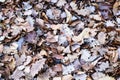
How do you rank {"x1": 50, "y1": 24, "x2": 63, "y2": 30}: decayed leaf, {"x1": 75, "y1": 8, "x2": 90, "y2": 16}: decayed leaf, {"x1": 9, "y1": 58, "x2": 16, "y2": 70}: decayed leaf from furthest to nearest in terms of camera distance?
{"x1": 75, "y1": 8, "x2": 90, "y2": 16}: decayed leaf, {"x1": 50, "y1": 24, "x2": 63, "y2": 30}: decayed leaf, {"x1": 9, "y1": 58, "x2": 16, "y2": 70}: decayed leaf

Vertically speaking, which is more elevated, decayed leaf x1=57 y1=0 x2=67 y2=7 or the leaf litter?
decayed leaf x1=57 y1=0 x2=67 y2=7

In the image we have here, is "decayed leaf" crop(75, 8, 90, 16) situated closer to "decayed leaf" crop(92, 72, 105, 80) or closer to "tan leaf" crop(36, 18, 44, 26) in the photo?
"tan leaf" crop(36, 18, 44, 26)

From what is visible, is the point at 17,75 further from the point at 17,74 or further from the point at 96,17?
the point at 96,17

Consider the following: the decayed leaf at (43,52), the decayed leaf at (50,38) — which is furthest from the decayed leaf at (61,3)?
the decayed leaf at (43,52)

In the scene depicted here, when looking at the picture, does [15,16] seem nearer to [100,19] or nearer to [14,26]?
[14,26]

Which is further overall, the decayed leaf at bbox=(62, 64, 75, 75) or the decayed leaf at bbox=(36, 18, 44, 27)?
the decayed leaf at bbox=(36, 18, 44, 27)

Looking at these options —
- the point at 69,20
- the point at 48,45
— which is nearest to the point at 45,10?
the point at 69,20

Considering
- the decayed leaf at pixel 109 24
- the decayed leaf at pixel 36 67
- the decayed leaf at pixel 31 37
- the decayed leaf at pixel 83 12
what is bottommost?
the decayed leaf at pixel 36 67

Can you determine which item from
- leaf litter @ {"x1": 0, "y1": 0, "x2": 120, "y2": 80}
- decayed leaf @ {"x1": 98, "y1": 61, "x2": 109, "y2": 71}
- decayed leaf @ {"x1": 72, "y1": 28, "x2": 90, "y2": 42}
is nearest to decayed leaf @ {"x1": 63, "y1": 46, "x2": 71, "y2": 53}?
leaf litter @ {"x1": 0, "y1": 0, "x2": 120, "y2": 80}

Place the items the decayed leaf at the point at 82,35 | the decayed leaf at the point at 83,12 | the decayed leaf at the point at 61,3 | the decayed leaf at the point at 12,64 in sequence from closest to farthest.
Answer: the decayed leaf at the point at 12,64 → the decayed leaf at the point at 82,35 → the decayed leaf at the point at 83,12 → the decayed leaf at the point at 61,3

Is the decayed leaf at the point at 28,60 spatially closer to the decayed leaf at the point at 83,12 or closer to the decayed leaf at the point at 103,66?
the decayed leaf at the point at 103,66
